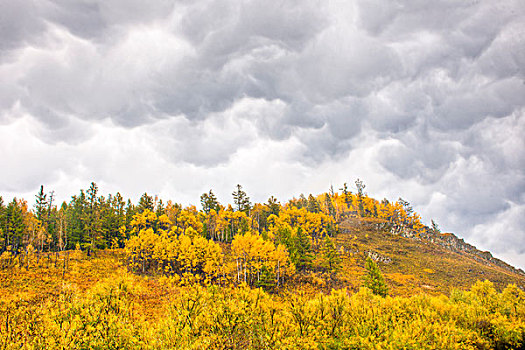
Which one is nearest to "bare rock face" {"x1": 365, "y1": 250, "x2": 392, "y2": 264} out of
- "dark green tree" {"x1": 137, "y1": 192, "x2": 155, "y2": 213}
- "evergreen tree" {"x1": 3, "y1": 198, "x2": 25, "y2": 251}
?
"dark green tree" {"x1": 137, "y1": 192, "x2": 155, "y2": 213}

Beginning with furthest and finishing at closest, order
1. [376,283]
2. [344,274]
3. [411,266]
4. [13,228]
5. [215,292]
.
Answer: [411,266], [344,274], [13,228], [376,283], [215,292]

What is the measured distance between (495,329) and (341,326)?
47.5ft

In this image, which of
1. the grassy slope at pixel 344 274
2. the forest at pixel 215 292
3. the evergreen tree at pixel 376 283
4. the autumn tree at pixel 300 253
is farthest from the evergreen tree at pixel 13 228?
the evergreen tree at pixel 376 283

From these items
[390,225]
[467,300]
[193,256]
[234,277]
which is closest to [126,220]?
[193,256]

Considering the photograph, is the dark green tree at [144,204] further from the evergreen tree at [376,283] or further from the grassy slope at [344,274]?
the evergreen tree at [376,283]

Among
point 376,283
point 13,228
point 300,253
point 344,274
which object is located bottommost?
point 344,274

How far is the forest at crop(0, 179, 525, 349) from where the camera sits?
21.6 m

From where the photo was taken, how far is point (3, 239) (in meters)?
71.6

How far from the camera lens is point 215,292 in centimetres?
2756

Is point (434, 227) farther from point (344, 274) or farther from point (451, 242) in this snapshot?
point (344, 274)

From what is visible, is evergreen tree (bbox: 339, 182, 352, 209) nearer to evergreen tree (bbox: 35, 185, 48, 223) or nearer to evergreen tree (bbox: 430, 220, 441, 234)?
evergreen tree (bbox: 430, 220, 441, 234)

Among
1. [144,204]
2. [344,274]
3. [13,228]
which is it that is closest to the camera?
[13,228]

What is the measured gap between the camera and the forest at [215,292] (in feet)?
71.0

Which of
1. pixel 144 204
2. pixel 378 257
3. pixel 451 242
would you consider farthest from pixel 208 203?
pixel 451 242
